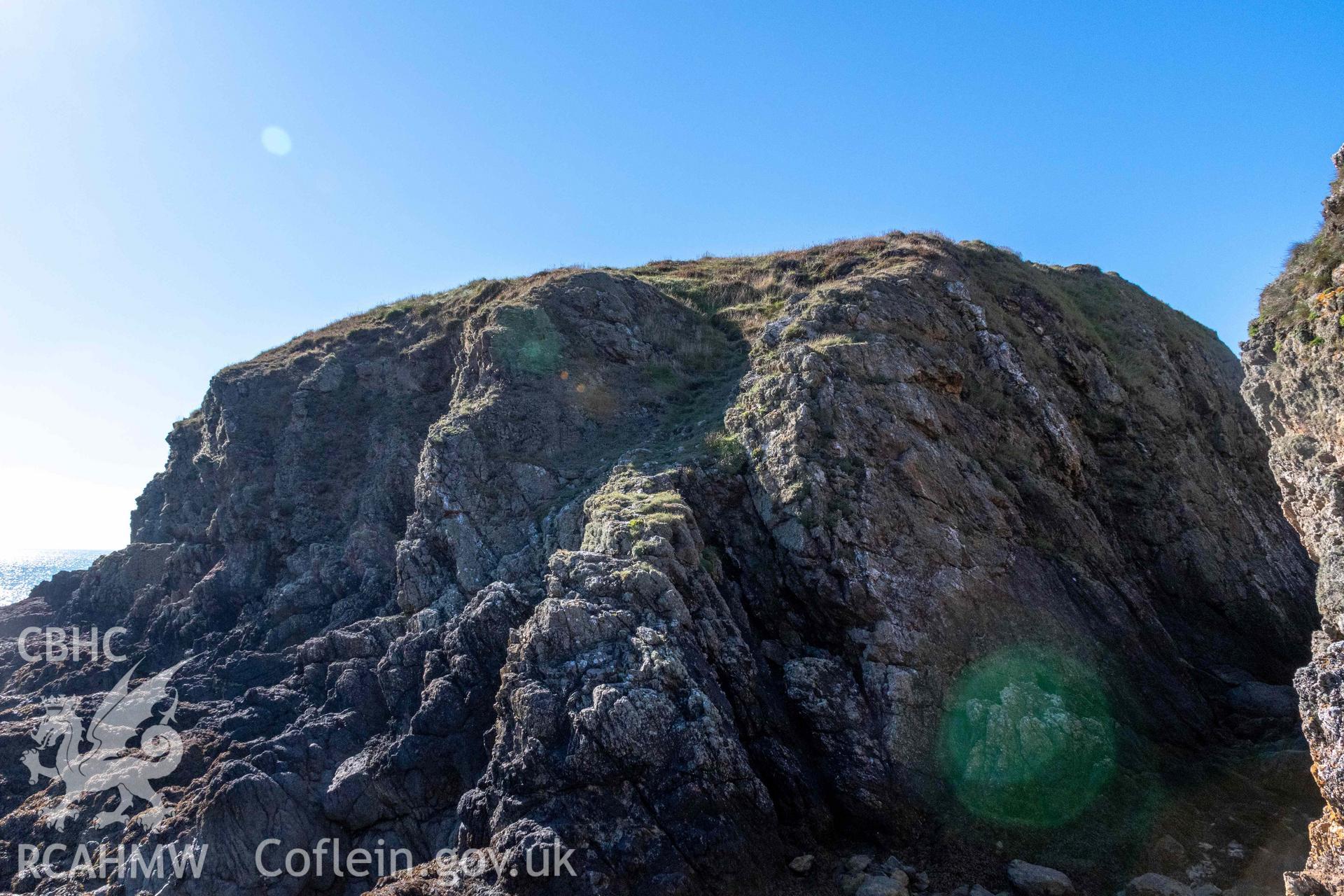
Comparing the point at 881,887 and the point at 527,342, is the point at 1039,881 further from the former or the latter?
the point at 527,342

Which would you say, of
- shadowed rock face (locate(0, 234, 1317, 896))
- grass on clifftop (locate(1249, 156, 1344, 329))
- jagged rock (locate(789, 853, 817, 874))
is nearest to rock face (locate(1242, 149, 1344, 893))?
grass on clifftop (locate(1249, 156, 1344, 329))

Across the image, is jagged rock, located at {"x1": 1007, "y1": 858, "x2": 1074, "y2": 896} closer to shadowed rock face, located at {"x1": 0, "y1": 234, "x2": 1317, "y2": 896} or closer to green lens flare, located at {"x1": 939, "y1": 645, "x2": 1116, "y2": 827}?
shadowed rock face, located at {"x1": 0, "y1": 234, "x2": 1317, "y2": 896}

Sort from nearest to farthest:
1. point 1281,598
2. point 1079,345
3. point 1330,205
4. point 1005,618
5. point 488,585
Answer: point 1330,205 → point 1005,618 → point 488,585 → point 1281,598 → point 1079,345

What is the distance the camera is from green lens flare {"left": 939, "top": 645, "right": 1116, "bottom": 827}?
1570 centimetres

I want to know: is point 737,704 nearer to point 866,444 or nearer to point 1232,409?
point 866,444

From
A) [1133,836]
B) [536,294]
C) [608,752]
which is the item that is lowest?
[1133,836]

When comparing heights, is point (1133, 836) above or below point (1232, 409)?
below

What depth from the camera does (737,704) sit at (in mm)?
16766

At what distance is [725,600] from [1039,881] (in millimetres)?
8516

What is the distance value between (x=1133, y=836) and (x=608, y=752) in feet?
34.2

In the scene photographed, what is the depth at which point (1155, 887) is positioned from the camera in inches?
533

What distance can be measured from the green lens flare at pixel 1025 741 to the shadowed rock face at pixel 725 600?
0.08m

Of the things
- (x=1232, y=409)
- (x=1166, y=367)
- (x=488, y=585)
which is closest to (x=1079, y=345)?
(x=1166, y=367)

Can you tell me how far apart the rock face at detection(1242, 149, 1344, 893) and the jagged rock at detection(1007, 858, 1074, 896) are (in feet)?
12.5
